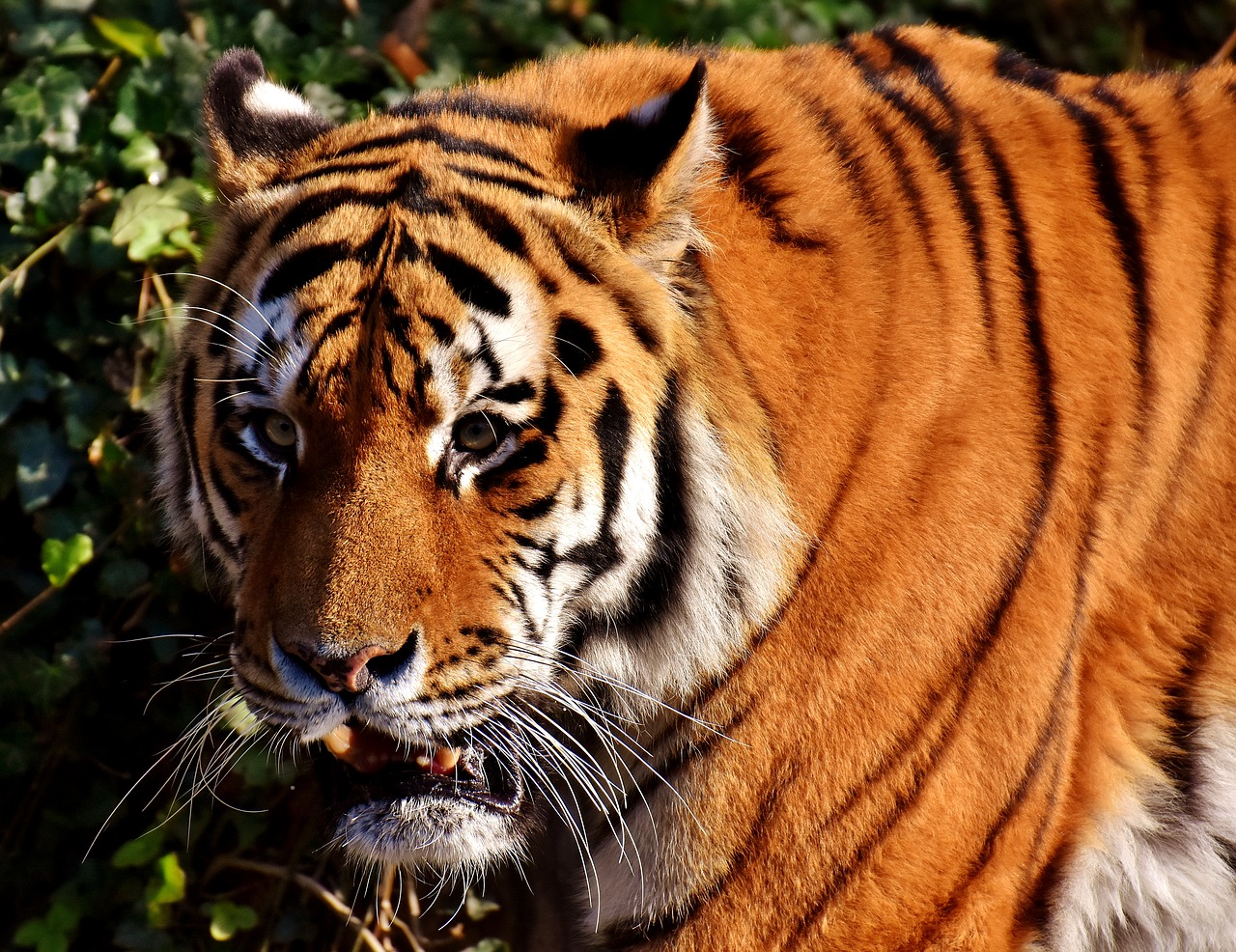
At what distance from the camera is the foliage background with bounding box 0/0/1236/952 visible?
1944 mm

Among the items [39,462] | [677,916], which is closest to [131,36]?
[39,462]

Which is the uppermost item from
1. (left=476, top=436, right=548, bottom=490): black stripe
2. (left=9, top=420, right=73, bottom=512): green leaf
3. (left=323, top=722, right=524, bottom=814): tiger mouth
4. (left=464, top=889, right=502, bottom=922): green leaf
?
(left=476, top=436, right=548, bottom=490): black stripe

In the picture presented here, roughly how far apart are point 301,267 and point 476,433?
263 millimetres

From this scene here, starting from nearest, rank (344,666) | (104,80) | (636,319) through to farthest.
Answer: (344,666) < (636,319) < (104,80)

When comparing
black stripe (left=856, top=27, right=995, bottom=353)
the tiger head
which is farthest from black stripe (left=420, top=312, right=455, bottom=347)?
black stripe (left=856, top=27, right=995, bottom=353)

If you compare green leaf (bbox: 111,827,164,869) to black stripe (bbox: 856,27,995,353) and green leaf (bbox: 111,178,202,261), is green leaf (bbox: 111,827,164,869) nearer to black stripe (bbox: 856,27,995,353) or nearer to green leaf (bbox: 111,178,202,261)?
green leaf (bbox: 111,178,202,261)

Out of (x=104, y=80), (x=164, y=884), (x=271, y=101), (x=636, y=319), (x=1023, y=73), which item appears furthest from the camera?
(x=104, y=80)

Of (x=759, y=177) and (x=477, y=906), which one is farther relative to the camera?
(x=477, y=906)

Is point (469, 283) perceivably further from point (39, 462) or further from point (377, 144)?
point (39, 462)

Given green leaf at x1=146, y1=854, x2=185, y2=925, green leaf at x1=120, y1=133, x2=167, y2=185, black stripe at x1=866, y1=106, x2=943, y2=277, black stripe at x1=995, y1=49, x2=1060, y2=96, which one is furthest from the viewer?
green leaf at x1=120, y1=133, x2=167, y2=185

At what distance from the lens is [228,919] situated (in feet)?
6.26

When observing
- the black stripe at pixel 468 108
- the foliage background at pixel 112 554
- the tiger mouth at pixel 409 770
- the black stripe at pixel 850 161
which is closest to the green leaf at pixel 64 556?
the foliage background at pixel 112 554

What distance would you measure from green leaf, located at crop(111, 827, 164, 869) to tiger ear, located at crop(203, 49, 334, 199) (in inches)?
39.2

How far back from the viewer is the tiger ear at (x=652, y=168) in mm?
1254
